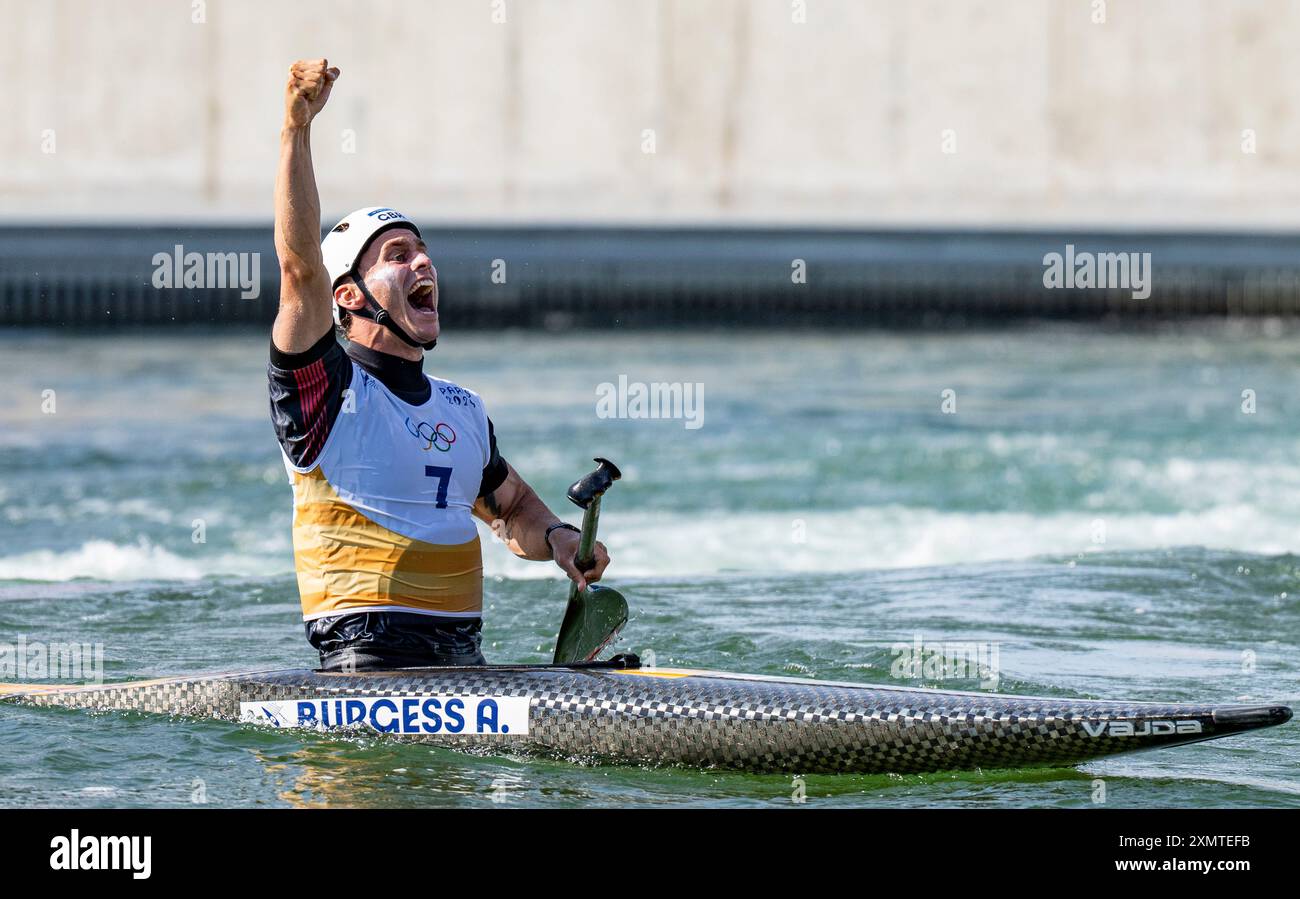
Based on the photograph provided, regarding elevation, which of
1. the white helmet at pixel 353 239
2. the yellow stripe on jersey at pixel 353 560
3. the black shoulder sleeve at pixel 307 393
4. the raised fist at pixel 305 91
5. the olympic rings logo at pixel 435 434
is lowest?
the yellow stripe on jersey at pixel 353 560

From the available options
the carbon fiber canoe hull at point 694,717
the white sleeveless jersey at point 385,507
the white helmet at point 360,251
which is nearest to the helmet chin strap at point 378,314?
the white helmet at point 360,251

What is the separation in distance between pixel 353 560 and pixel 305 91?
4.10ft

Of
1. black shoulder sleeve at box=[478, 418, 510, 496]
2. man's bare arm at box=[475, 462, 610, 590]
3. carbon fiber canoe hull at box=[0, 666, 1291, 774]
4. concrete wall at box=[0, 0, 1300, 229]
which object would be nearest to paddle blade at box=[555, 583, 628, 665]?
man's bare arm at box=[475, 462, 610, 590]

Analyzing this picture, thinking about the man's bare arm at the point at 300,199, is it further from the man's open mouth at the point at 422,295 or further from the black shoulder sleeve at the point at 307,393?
the man's open mouth at the point at 422,295

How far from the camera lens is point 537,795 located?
4684mm

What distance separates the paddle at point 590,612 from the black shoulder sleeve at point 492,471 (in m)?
0.22

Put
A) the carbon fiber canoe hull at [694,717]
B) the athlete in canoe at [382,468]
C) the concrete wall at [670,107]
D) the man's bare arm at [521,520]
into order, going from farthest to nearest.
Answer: the concrete wall at [670,107]
the man's bare arm at [521,520]
the athlete in canoe at [382,468]
the carbon fiber canoe hull at [694,717]

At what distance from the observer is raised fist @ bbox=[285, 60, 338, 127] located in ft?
14.3

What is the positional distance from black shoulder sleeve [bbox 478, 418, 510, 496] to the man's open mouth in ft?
1.42

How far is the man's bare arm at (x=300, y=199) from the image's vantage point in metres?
4.36

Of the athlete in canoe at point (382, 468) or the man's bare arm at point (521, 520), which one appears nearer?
the athlete in canoe at point (382, 468)

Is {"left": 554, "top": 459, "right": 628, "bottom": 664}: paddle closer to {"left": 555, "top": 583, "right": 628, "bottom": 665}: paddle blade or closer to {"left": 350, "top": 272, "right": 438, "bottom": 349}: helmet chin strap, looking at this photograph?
{"left": 555, "top": 583, "right": 628, "bottom": 665}: paddle blade

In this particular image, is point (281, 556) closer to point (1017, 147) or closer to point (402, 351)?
point (402, 351)
